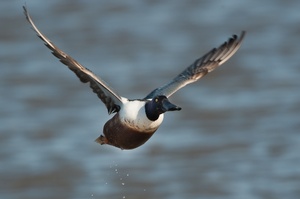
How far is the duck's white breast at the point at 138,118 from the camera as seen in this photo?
650 cm

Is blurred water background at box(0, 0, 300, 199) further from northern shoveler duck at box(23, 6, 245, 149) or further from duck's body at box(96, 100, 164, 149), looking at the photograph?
duck's body at box(96, 100, 164, 149)

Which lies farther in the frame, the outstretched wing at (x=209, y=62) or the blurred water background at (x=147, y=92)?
the blurred water background at (x=147, y=92)

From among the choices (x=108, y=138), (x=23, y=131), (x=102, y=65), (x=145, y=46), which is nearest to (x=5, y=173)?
(x=23, y=131)

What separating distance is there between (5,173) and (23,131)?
1082 millimetres

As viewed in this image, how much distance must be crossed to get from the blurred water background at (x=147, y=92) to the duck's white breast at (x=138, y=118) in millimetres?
4502

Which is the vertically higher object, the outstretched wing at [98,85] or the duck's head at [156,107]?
the outstretched wing at [98,85]

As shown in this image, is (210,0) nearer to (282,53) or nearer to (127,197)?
(282,53)

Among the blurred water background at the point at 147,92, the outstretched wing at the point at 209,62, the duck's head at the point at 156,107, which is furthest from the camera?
the blurred water background at the point at 147,92

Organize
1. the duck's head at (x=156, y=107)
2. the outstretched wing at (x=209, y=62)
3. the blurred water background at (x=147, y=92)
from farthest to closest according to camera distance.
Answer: the blurred water background at (x=147, y=92) → the outstretched wing at (x=209, y=62) → the duck's head at (x=156, y=107)

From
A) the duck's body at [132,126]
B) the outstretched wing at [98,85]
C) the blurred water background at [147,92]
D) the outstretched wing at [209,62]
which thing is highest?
the blurred water background at [147,92]

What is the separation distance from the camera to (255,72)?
1418 cm

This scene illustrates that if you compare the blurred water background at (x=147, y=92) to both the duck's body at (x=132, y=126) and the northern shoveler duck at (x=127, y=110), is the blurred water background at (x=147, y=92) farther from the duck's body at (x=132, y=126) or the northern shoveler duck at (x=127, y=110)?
the duck's body at (x=132, y=126)

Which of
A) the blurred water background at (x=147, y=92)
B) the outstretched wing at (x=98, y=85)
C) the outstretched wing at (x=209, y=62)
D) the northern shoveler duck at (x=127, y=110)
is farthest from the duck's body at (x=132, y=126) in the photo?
the blurred water background at (x=147, y=92)

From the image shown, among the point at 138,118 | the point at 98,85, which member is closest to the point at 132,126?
the point at 138,118
